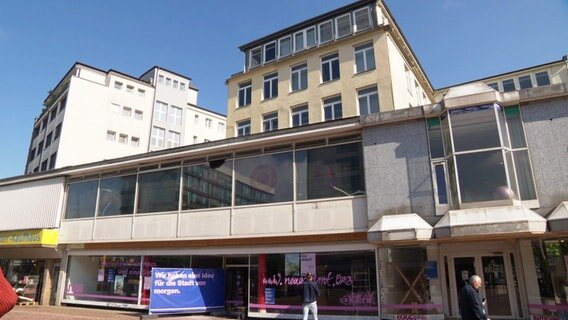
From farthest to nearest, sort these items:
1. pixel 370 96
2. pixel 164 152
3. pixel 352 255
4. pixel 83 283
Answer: pixel 370 96 < pixel 83 283 < pixel 164 152 < pixel 352 255

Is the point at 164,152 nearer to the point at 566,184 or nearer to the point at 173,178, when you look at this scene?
the point at 173,178

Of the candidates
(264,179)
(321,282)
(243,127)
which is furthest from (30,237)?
(321,282)

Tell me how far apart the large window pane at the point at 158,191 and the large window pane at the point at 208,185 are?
0.53 m

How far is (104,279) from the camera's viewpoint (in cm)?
1781

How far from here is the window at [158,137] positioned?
43.8 m

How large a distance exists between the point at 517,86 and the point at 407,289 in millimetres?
34134

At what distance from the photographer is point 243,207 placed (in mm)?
14945

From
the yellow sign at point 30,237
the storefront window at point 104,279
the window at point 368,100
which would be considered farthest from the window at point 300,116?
the yellow sign at point 30,237

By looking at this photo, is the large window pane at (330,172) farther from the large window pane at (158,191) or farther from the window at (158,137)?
the window at (158,137)

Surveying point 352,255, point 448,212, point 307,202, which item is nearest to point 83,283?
point 307,202

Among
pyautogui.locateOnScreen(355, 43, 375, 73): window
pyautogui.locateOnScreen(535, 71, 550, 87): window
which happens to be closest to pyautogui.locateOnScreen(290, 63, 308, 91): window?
pyautogui.locateOnScreen(355, 43, 375, 73): window

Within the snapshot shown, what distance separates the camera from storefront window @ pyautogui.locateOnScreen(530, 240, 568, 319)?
34.0ft

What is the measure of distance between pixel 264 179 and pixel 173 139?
33195mm

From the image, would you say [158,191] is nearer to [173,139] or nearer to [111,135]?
[111,135]
